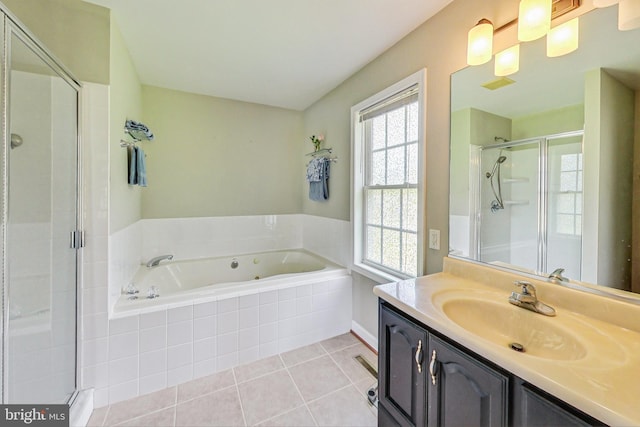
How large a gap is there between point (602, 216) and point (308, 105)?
2.90 metres

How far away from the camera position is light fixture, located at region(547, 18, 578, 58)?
1044 millimetres

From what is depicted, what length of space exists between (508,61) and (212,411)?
2.55 m

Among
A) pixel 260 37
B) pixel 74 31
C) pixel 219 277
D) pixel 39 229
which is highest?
pixel 260 37

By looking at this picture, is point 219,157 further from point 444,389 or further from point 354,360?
point 444,389

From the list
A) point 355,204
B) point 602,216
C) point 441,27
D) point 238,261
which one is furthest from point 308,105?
point 602,216

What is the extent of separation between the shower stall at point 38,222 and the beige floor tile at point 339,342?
170cm

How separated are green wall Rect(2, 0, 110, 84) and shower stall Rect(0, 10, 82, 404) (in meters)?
0.16

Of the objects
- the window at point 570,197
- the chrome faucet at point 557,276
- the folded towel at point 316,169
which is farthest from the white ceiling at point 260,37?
the chrome faucet at point 557,276

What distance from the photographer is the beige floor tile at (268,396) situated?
154cm

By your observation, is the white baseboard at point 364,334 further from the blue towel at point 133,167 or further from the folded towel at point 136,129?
the folded towel at point 136,129

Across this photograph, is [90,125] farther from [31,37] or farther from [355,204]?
[355,204]

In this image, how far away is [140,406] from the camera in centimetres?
160

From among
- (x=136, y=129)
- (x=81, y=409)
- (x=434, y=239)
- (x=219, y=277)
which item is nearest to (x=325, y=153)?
(x=434, y=239)

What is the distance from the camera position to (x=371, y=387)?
1.75 meters
